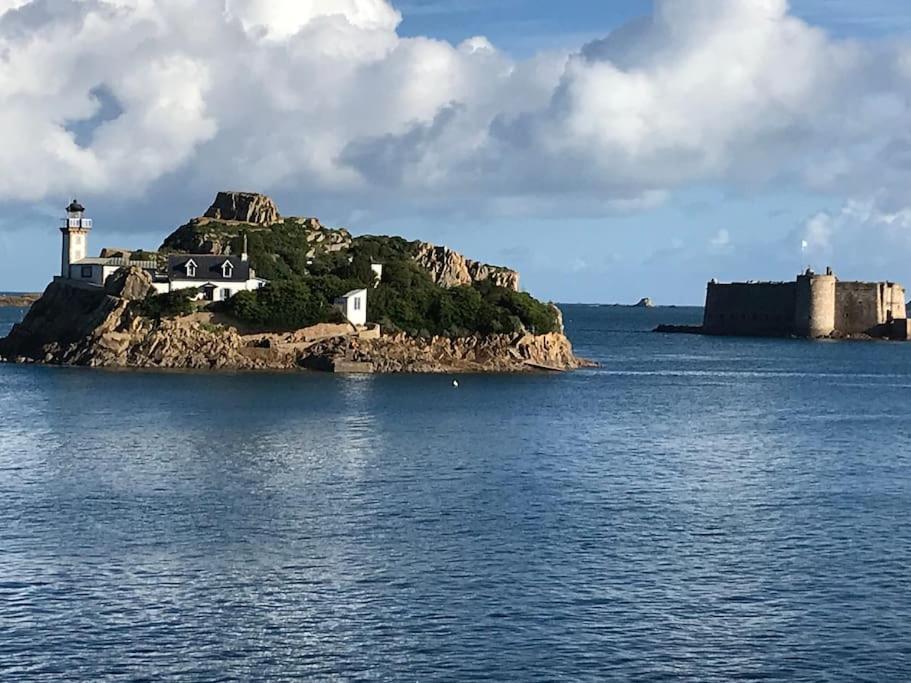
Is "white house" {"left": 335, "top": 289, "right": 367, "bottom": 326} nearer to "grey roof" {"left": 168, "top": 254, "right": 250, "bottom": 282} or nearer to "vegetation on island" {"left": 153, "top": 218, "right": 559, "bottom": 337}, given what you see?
"vegetation on island" {"left": 153, "top": 218, "right": 559, "bottom": 337}

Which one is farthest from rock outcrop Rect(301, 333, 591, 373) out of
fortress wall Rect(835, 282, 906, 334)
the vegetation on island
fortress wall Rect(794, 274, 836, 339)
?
fortress wall Rect(835, 282, 906, 334)

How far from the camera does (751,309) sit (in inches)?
6560

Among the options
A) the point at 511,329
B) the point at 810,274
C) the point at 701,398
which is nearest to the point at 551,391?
the point at 701,398

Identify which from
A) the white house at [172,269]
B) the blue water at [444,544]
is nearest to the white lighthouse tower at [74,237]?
the white house at [172,269]

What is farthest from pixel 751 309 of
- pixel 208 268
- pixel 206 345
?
pixel 206 345

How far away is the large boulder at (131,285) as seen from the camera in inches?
3374

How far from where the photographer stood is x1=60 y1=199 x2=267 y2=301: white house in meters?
87.8

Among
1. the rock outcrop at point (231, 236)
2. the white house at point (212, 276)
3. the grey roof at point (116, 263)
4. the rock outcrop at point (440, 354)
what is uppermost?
the rock outcrop at point (231, 236)

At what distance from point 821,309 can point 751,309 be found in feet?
44.9

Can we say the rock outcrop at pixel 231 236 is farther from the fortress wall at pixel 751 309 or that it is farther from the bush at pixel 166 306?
the fortress wall at pixel 751 309

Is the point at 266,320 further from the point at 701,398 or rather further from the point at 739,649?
the point at 739,649

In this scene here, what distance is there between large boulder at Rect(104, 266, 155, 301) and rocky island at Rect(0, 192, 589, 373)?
87 millimetres

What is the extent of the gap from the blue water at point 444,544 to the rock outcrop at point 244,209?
5329 cm

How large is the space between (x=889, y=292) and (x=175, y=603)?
14004 cm
